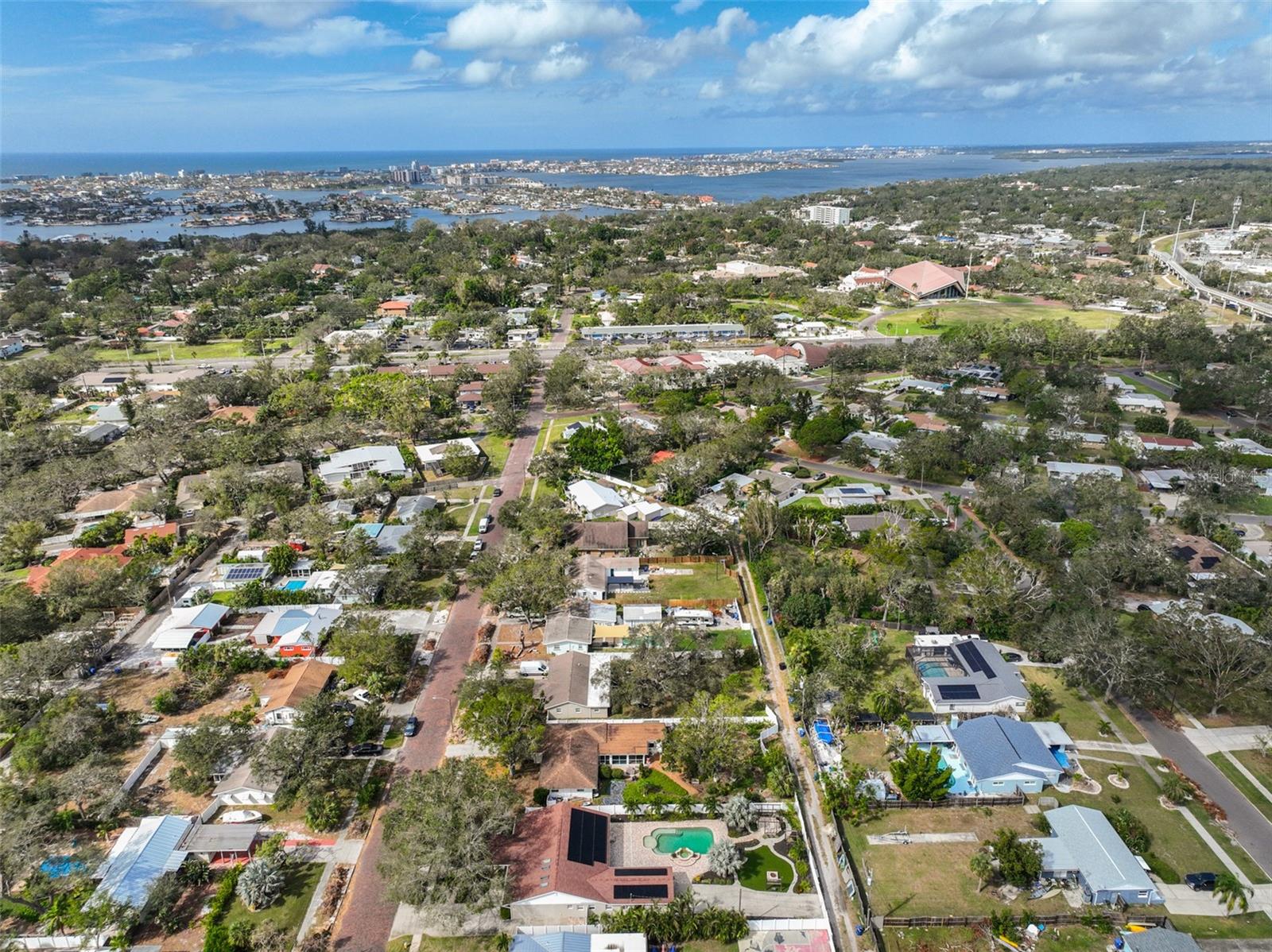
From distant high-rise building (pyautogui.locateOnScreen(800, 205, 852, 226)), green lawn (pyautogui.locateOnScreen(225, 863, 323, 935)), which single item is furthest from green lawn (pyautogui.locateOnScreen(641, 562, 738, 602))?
distant high-rise building (pyautogui.locateOnScreen(800, 205, 852, 226))

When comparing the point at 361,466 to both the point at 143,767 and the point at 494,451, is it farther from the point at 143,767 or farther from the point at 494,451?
the point at 143,767

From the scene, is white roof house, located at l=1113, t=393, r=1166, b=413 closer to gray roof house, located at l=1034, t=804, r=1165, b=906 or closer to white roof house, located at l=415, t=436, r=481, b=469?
gray roof house, located at l=1034, t=804, r=1165, b=906

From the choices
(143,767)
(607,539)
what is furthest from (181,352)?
(143,767)

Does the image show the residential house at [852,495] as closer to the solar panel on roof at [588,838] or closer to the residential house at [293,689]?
the solar panel on roof at [588,838]

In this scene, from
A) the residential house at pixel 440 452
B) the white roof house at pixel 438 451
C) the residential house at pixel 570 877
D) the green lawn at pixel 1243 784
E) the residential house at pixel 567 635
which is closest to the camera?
the residential house at pixel 570 877

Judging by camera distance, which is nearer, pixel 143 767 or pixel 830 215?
pixel 143 767

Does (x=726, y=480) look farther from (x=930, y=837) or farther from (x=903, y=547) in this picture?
(x=930, y=837)

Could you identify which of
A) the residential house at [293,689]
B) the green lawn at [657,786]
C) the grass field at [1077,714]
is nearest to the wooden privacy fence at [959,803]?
the grass field at [1077,714]
